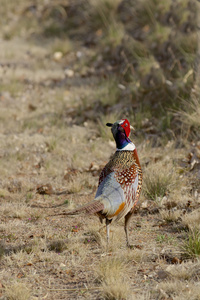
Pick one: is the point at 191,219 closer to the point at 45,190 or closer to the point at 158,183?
the point at 158,183

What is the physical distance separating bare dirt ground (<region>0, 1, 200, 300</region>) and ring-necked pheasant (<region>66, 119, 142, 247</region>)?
1.36ft

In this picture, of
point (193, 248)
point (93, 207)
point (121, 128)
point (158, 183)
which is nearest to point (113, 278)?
point (93, 207)

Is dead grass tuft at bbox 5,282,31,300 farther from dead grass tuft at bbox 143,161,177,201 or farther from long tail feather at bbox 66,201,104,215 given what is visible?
dead grass tuft at bbox 143,161,177,201

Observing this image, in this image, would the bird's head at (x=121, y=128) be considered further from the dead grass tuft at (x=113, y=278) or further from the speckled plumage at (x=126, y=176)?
the dead grass tuft at (x=113, y=278)

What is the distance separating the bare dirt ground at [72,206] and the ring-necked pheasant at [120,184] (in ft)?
1.36

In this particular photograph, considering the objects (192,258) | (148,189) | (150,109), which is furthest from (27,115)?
(192,258)

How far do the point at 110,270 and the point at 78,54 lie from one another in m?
8.86

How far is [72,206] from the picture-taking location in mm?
5312

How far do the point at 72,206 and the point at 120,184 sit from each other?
5.76 ft

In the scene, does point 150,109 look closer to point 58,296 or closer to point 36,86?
point 36,86

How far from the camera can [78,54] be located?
11.5m

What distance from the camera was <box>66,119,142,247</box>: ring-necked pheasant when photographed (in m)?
3.54

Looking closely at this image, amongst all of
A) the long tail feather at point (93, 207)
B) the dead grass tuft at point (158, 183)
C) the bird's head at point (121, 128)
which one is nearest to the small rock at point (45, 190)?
the dead grass tuft at point (158, 183)

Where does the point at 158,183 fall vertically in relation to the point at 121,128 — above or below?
below
